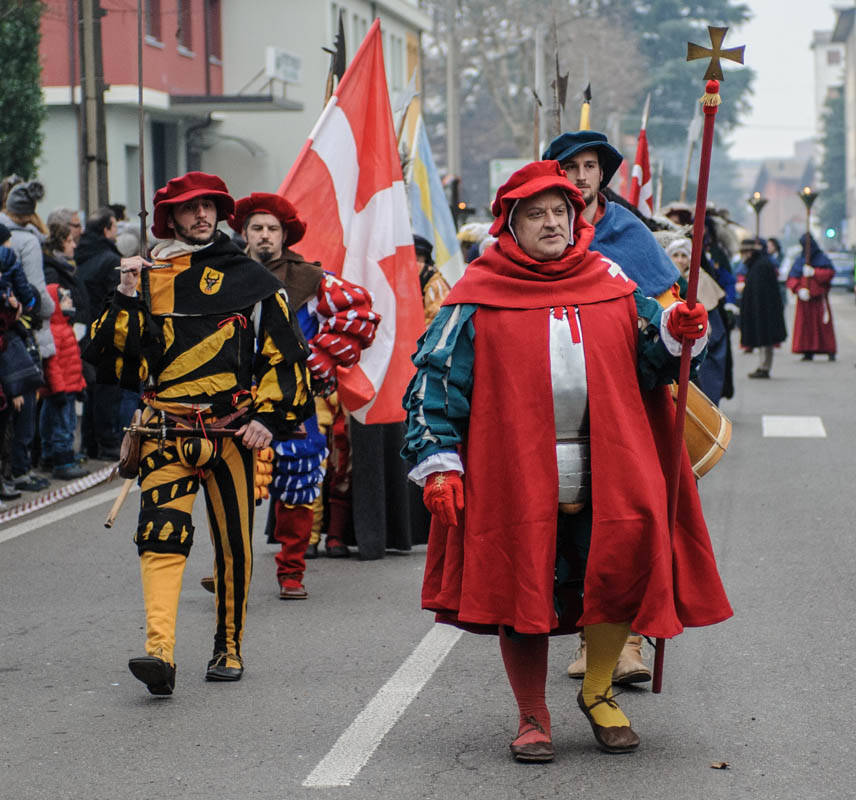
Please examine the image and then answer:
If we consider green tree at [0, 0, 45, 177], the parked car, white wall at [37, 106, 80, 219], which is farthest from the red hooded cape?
the parked car

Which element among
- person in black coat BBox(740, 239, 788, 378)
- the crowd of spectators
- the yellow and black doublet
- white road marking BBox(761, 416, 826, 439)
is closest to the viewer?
the yellow and black doublet

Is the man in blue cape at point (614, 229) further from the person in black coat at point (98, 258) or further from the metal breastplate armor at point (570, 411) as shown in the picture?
the person in black coat at point (98, 258)

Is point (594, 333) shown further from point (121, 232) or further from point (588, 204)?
point (121, 232)

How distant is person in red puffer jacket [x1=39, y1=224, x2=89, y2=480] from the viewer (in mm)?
11820

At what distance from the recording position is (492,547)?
5000 mm

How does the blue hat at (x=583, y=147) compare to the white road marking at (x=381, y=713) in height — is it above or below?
above

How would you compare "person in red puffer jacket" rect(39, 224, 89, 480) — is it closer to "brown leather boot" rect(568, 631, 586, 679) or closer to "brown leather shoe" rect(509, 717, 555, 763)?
"brown leather boot" rect(568, 631, 586, 679)

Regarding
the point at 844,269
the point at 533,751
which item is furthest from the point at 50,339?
the point at 844,269

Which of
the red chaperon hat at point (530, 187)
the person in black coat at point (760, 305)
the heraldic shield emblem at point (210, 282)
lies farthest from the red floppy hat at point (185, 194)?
the person in black coat at point (760, 305)

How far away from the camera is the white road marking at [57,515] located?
9.91 metres

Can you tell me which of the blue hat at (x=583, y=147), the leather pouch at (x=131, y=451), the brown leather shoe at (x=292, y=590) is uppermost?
the blue hat at (x=583, y=147)

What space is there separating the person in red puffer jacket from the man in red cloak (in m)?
7.12

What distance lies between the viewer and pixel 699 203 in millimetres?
5066

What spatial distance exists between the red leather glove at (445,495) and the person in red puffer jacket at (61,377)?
728 centimetres
